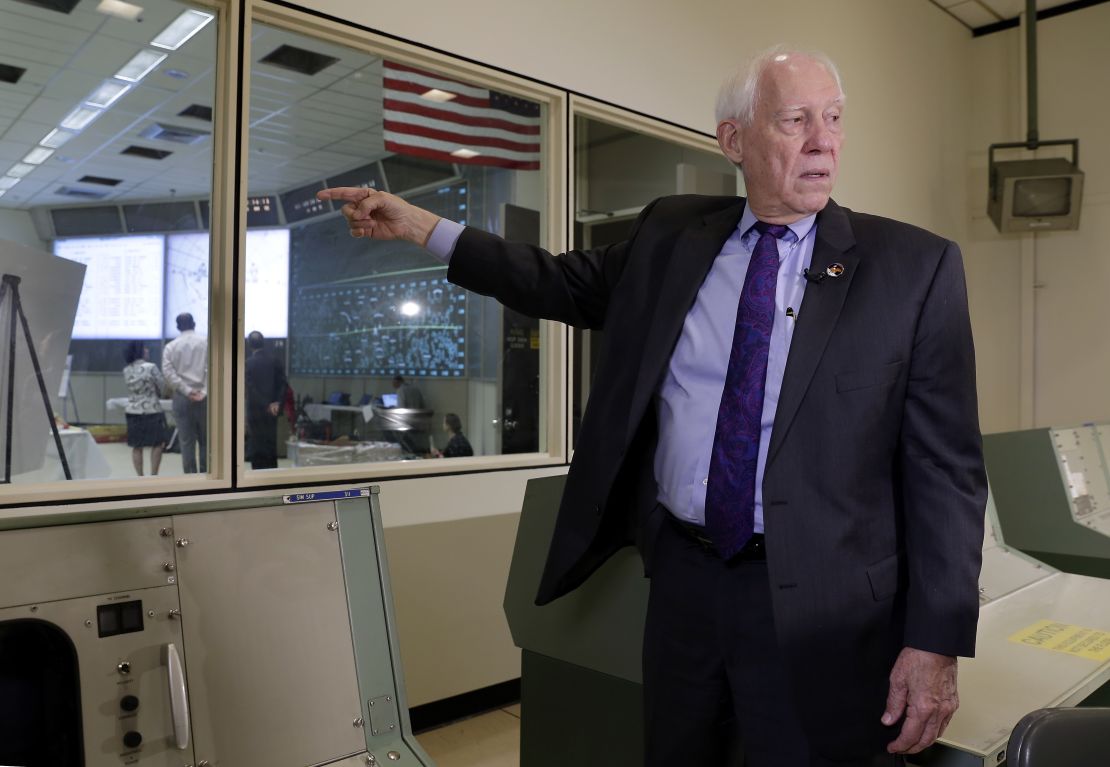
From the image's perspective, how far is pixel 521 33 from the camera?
3270 millimetres

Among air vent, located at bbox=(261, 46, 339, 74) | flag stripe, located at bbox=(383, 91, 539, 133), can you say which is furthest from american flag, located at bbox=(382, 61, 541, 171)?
air vent, located at bbox=(261, 46, 339, 74)

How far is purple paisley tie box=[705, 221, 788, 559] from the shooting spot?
1.26m

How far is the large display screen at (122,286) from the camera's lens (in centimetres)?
298

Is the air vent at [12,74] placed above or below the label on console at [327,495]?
above

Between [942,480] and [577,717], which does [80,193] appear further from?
[942,480]

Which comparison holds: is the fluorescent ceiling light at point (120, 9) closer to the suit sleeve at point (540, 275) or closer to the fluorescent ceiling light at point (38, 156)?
the fluorescent ceiling light at point (38, 156)

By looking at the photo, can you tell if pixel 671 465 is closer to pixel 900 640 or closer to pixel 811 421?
pixel 811 421

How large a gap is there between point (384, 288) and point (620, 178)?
153cm

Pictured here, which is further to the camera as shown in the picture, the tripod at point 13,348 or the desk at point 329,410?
the desk at point 329,410

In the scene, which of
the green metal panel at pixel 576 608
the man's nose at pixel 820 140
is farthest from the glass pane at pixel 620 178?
the man's nose at pixel 820 140

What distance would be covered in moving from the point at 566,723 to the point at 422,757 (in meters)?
0.77

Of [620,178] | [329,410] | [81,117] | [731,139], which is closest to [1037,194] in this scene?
[620,178]

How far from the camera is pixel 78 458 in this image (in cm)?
257

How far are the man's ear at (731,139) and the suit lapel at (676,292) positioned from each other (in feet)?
0.33
